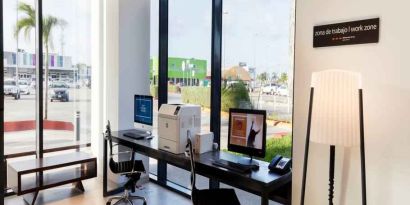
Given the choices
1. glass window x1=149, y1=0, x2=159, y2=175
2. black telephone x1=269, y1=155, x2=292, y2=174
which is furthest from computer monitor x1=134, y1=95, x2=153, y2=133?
black telephone x1=269, y1=155, x2=292, y2=174

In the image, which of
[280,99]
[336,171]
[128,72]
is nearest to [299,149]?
[336,171]

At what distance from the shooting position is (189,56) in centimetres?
421

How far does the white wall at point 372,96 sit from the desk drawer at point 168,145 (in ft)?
4.20

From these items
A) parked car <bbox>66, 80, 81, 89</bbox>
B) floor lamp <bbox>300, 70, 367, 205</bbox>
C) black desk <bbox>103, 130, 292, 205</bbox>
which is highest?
parked car <bbox>66, 80, 81, 89</bbox>

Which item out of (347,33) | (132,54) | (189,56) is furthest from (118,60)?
(347,33)

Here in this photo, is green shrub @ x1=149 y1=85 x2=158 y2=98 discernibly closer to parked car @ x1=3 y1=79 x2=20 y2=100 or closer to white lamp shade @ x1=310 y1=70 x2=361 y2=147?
parked car @ x1=3 y1=79 x2=20 y2=100

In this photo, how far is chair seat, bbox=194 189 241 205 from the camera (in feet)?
8.38

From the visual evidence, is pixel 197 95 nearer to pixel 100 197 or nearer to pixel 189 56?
pixel 189 56

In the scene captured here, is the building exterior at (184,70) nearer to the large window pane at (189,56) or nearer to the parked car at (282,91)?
the large window pane at (189,56)

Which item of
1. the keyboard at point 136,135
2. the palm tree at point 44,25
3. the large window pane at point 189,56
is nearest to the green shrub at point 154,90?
the large window pane at point 189,56

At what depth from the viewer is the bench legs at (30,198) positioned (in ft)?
11.7

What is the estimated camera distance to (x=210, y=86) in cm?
382

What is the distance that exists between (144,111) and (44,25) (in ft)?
6.40

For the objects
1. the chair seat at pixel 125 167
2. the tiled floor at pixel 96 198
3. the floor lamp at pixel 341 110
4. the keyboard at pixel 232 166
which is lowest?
the tiled floor at pixel 96 198
